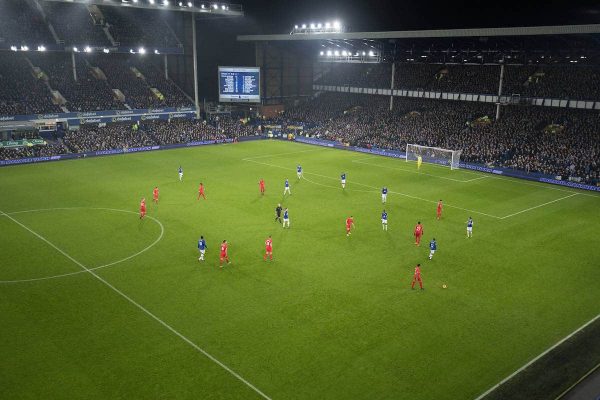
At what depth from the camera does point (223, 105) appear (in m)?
74.4

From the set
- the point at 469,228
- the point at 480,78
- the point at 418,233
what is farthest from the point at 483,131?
the point at 418,233

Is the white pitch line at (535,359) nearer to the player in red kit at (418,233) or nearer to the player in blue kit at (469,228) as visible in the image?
the player in blue kit at (469,228)

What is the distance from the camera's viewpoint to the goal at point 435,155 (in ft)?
161

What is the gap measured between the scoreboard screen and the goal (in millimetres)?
24991

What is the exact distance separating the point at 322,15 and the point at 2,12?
42032 millimetres

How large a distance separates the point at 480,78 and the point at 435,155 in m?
16.6

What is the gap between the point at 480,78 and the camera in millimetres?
61781

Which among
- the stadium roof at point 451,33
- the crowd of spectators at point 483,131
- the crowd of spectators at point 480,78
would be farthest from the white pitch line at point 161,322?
the crowd of spectators at point 480,78

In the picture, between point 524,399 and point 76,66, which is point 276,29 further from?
point 524,399

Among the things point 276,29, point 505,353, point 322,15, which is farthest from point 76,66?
point 505,353

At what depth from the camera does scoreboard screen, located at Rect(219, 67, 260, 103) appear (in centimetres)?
6775

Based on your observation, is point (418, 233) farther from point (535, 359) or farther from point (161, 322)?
point (161, 322)

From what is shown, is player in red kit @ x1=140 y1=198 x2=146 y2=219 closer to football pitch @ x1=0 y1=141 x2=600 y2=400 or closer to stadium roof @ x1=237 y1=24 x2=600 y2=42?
football pitch @ x1=0 y1=141 x2=600 y2=400

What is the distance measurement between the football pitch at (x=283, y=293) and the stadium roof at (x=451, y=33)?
50.6 feet
